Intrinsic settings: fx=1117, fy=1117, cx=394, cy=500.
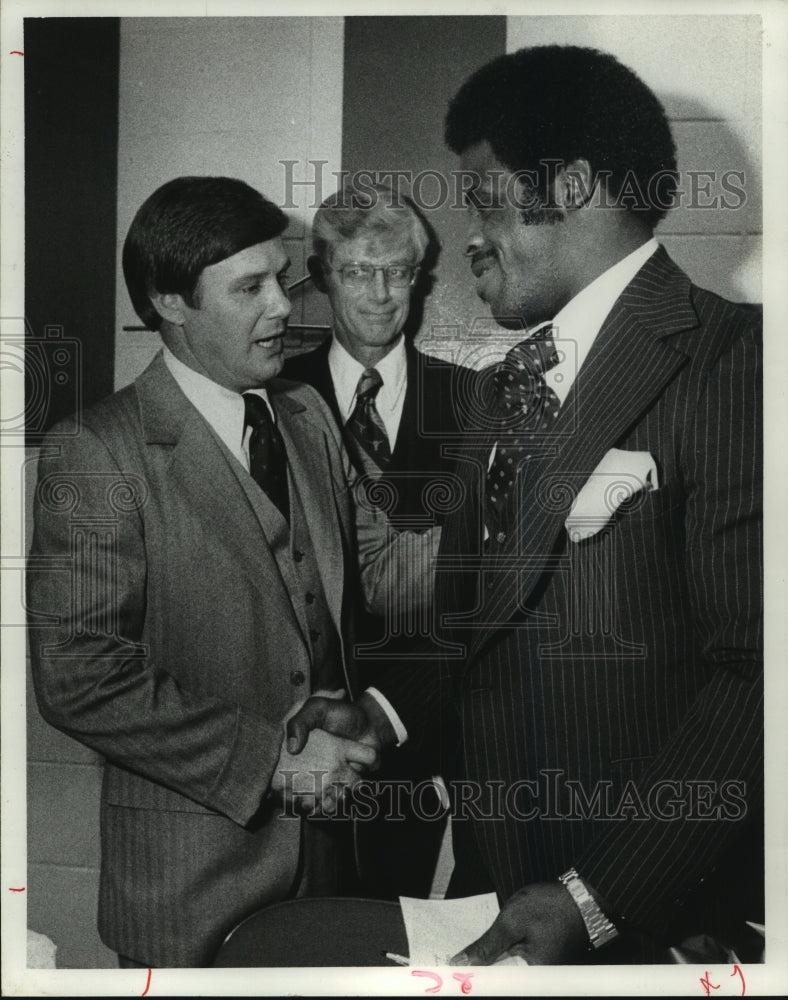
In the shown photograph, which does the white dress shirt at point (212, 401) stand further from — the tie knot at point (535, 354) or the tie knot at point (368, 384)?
the tie knot at point (535, 354)

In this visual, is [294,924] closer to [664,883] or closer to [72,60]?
[664,883]

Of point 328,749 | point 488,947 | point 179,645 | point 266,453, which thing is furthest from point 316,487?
point 488,947

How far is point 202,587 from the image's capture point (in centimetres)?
212

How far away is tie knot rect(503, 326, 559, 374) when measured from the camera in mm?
2166

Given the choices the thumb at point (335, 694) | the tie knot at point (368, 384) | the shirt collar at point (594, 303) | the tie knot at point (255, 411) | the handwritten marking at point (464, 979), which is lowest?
the handwritten marking at point (464, 979)

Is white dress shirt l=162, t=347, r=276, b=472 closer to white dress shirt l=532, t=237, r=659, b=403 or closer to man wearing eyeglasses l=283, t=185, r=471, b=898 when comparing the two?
man wearing eyeglasses l=283, t=185, r=471, b=898

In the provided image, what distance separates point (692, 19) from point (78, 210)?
1.27 metres

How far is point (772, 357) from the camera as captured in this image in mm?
2221

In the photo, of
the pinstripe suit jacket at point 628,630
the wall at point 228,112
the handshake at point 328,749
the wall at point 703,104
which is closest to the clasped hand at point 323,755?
the handshake at point 328,749

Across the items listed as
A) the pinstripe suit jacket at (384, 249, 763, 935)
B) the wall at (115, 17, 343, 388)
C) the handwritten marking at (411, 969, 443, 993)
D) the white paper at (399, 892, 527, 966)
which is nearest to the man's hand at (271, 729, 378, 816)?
the pinstripe suit jacket at (384, 249, 763, 935)

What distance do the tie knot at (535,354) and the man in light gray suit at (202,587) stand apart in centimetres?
38

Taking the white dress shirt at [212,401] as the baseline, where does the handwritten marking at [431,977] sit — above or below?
below

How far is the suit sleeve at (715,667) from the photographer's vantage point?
6.98ft

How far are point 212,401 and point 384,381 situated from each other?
0.34 metres
